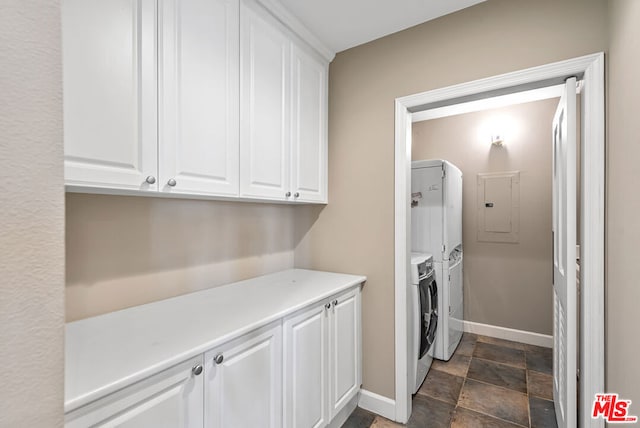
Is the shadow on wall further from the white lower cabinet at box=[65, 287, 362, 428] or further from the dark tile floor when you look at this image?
the dark tile floor

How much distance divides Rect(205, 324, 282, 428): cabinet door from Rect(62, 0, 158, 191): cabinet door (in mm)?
711

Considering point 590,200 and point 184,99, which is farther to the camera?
point 590,200

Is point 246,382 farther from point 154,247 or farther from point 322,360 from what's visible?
point 154,247

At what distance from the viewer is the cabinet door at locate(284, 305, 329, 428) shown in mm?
1391

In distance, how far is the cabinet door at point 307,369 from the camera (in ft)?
4.56

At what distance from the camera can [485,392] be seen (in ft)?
7.23

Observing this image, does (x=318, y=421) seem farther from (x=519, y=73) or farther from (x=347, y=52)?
(x=347, y=52)

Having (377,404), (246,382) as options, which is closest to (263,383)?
(246,382)

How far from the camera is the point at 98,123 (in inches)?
39.2

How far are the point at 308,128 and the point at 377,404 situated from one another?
74.8 inches

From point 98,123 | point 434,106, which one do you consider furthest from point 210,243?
point 434,106

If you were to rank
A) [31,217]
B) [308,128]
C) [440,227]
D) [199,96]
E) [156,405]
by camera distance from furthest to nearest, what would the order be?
[440,227], [308,128], [199,96], [156,405], [31,217]

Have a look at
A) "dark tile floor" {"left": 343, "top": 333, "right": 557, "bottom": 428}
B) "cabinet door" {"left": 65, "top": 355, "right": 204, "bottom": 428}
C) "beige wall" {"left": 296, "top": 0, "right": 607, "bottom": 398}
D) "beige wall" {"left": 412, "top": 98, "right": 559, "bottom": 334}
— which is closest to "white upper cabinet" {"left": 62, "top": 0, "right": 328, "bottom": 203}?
"beige wall" {"left": 296, "top": 0, "right": 607, "bottom": 398}

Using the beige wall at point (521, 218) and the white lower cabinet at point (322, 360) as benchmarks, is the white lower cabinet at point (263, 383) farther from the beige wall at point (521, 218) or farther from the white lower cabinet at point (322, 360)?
the beige wall at point (521, 218)
